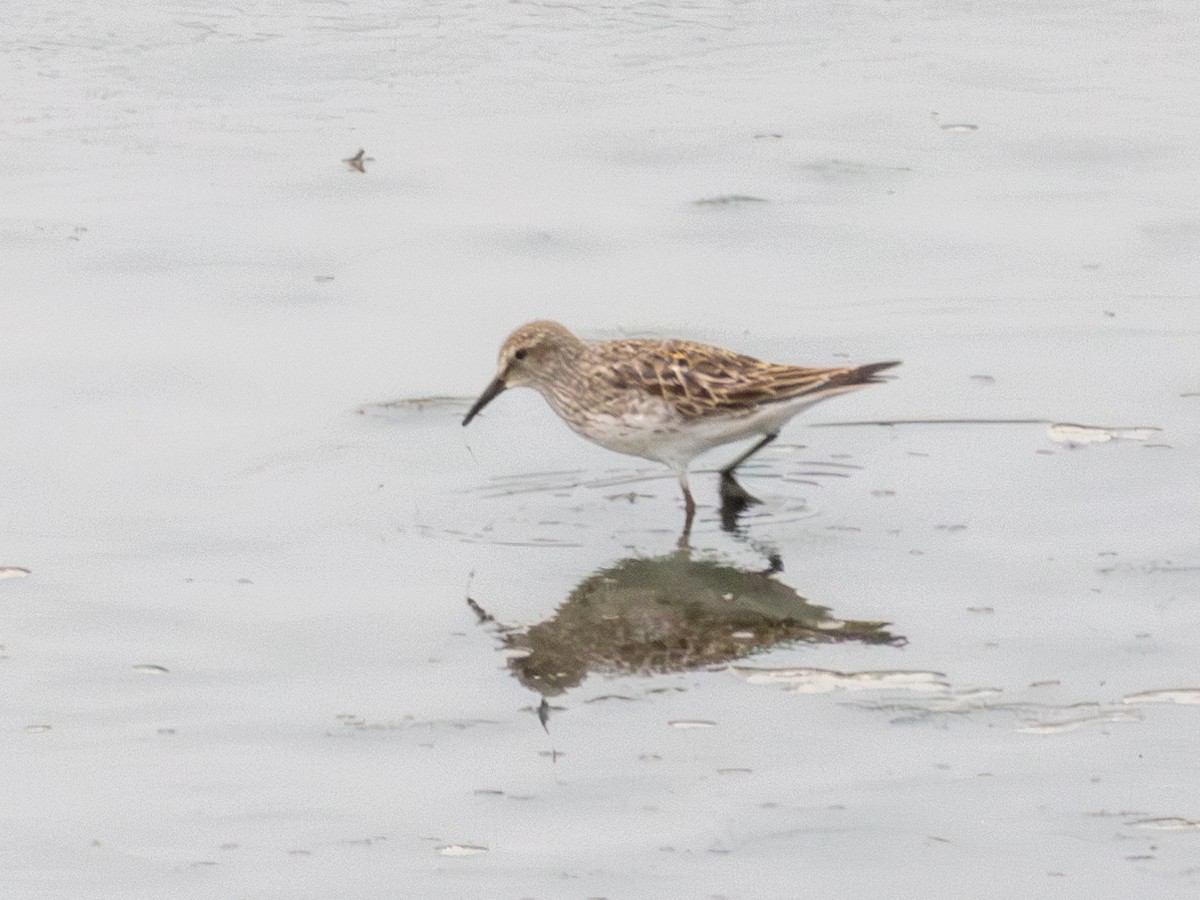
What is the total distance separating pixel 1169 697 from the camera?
733 centimetres

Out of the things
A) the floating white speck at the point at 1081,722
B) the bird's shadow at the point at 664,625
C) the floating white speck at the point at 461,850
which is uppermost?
the floating white speck at the point at 1081,722

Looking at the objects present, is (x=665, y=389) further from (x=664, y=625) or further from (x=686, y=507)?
(x=664, y=625)

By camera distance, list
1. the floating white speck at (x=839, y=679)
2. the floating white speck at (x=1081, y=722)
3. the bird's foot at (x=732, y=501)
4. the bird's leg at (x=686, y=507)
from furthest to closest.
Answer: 1. the bird's foot at (x=732, y=501)
2. the bird's leg at (x=686, y=507)
3. the floating white speck at (x=839, y=679)
4. the floating white speck at (x=1081, y=722)

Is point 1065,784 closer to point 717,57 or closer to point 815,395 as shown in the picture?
point 815,395

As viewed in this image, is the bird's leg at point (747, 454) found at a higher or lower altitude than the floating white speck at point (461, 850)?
lower

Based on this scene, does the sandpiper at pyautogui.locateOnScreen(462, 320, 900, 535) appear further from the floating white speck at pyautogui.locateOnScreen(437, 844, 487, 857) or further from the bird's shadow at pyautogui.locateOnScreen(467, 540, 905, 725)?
the floating white speck at pyautogui.locateOnScreen(437, 844, 487, 857)

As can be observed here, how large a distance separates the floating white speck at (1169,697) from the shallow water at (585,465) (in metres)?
0.07

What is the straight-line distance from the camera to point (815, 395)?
9.36m

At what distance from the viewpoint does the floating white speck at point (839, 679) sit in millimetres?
7480

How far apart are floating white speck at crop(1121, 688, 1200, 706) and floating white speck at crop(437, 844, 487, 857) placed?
2226 millimetres

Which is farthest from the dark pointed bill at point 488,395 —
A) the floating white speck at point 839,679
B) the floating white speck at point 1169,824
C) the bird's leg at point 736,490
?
the floating white speck at point 1169,824

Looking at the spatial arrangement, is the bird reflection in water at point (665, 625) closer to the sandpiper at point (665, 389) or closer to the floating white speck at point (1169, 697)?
the sandpiper at point (665, 389)

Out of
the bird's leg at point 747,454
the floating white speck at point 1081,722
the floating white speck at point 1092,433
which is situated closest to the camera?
the floating white speck at point 1081,722

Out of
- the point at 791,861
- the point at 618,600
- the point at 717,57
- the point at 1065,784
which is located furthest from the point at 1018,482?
the point at 717,57
